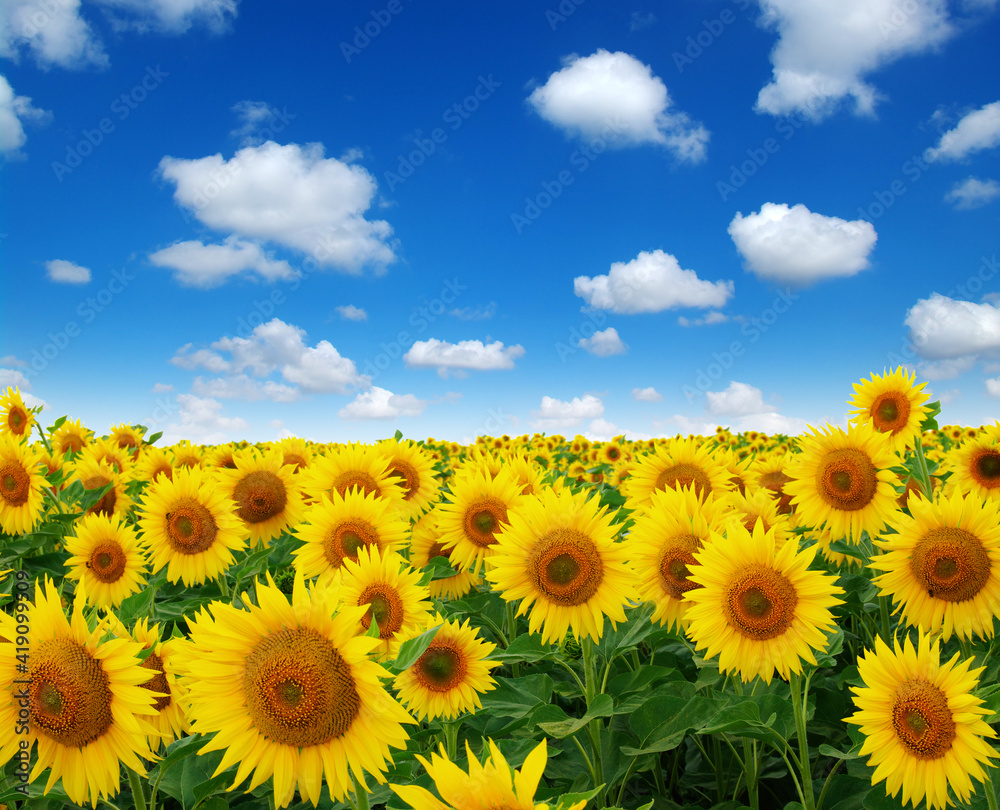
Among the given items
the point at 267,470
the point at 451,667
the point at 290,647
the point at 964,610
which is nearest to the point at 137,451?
the point at 267,470

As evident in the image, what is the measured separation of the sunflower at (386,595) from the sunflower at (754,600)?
142cm

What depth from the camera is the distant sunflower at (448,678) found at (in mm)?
3391

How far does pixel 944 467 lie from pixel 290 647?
8135mm

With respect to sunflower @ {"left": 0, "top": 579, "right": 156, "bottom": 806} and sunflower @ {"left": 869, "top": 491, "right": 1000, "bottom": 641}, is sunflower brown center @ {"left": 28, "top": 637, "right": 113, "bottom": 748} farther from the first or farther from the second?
sunflower @ {"left": 869, "top": 491, "right": 1000, "bottom": 641}

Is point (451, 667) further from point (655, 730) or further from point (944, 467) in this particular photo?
point (944, 467)

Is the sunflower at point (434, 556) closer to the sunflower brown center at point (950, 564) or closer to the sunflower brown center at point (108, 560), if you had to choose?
the sunflower brown center at point (108, 560)

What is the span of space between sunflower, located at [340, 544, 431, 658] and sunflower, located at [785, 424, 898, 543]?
3.33 meters

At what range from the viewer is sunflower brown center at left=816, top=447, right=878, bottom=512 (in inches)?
200

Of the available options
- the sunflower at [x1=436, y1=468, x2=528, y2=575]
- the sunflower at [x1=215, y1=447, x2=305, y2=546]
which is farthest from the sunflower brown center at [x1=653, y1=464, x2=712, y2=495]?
the sunflower at [x1=215, y1=447, x2=305, y2=546]

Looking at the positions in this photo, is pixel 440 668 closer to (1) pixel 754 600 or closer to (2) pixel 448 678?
(2) pixel 448 678

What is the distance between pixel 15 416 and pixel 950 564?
1047 cm

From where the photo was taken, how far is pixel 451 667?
347cm

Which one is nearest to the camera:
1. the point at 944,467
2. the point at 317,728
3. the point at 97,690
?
the point at 317,728

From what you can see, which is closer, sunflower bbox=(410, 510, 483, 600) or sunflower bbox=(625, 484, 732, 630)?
sunflower bbox=(625, 484, 732, 630)
